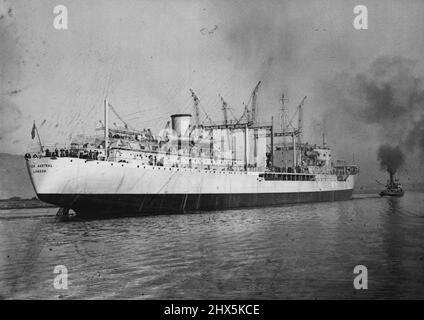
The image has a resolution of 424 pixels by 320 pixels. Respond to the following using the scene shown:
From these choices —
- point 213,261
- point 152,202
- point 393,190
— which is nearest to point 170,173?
point 152,202

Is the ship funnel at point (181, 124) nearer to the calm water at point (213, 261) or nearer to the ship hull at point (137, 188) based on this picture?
the ship hull at point (137, 188)

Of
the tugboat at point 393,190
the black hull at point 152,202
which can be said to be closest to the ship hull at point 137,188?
the black hull at point 152,202

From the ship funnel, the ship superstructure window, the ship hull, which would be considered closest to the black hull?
the ship hull

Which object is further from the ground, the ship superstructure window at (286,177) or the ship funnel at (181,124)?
the ship funnel at (181,124)

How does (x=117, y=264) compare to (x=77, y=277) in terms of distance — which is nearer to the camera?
(x=77, y=277)
